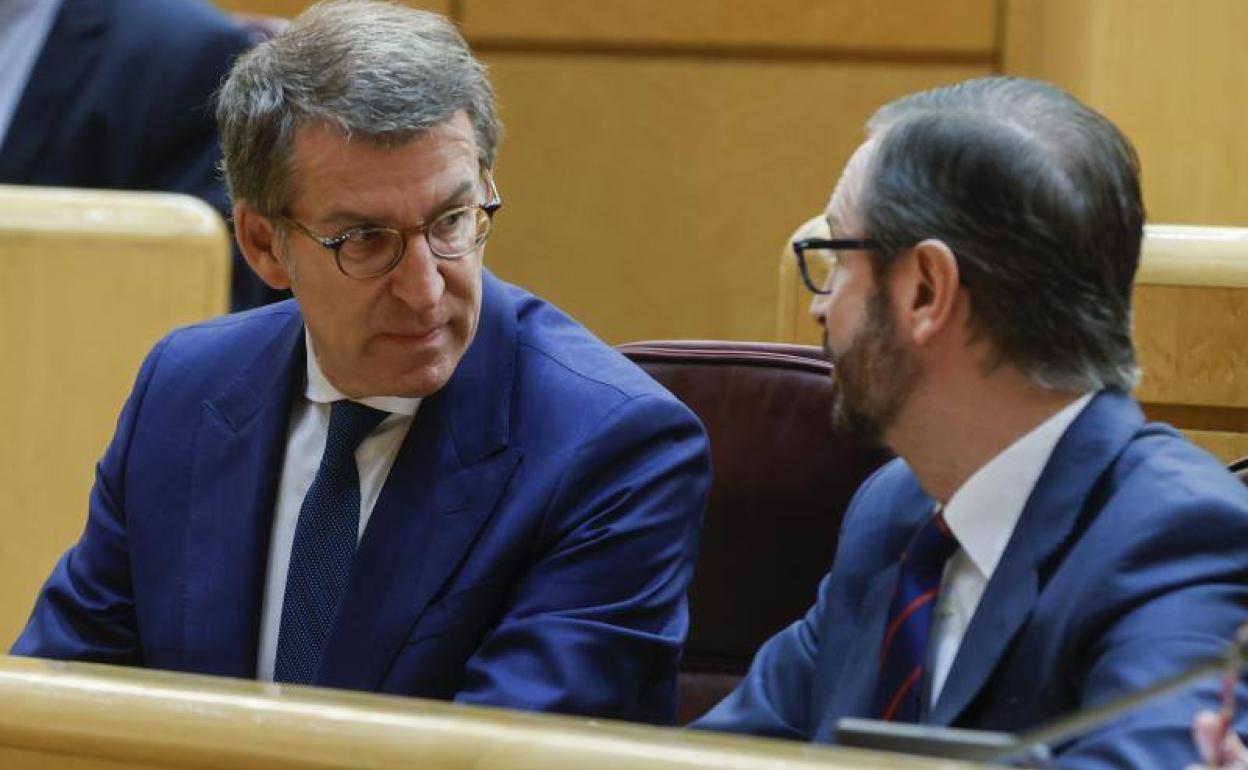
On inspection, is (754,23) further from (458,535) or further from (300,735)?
(300,735)

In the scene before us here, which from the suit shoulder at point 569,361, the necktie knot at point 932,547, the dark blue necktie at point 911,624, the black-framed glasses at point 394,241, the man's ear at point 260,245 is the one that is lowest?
the dark blue necktie at point 911,624

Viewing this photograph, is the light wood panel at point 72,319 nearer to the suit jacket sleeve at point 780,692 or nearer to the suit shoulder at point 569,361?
the suit shoulder at point 569,361

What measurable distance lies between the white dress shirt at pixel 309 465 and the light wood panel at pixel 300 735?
55 centimetres

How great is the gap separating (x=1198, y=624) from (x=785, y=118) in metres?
2.19

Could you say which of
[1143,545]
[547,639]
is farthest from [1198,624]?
[547,639]

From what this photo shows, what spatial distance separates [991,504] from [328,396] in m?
0.58

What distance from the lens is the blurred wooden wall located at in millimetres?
3225

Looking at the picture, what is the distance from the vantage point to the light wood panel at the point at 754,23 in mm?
3205

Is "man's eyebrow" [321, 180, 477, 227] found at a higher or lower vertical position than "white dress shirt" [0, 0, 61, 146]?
higher

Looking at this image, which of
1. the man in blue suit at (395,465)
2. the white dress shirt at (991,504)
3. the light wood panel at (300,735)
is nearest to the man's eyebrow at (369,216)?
the man in blue suit at (395,465)

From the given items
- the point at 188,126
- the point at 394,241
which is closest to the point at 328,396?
the point at 394,241

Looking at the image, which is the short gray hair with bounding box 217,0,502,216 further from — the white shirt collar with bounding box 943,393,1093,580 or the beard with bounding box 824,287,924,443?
the white shirt collar with bounding box 943,393,1093,580

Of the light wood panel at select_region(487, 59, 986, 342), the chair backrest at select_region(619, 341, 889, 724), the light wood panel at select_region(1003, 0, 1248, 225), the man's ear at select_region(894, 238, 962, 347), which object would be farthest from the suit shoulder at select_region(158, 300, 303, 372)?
the light wood panel at select_region(487, 59, 986, 342)

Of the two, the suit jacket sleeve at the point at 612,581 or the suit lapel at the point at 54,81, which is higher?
the suit lapel at the point at 54,81
